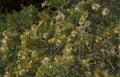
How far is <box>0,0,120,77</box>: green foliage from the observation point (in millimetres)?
2615

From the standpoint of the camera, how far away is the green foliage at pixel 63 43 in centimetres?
262

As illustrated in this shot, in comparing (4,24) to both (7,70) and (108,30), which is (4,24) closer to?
(7,70)

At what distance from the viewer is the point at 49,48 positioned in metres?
3.04

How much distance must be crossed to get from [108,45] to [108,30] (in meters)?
0.19

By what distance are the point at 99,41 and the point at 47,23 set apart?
76 centimetres

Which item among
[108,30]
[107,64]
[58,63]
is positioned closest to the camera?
[58,63]

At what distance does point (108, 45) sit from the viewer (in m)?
2.79

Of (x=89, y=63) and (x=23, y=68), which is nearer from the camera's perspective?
(x=89, y=63)

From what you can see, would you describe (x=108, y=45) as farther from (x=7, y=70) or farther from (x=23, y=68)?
(x=7, y=70)

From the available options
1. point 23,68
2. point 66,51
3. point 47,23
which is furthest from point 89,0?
point 23,68

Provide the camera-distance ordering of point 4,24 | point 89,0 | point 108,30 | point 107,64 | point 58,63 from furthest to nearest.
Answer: point 4,24 < point 89,0 < point 108,30 < point 107,64 < point 58,63

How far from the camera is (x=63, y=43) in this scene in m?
2.91

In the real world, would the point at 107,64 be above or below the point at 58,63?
below

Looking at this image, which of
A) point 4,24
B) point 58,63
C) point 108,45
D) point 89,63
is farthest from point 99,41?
point 4,24
